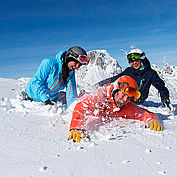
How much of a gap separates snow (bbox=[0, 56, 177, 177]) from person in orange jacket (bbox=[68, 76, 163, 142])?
139 mm

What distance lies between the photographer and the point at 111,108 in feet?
9.65

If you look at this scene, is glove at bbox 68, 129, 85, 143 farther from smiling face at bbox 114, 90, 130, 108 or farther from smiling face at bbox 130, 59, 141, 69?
smiling face at bbox 130, 59, 141, 69

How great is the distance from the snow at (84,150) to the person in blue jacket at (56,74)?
2.81 ft

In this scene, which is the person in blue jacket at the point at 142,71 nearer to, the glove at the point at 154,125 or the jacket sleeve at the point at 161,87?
the jacket sleeve at the point at 161,87

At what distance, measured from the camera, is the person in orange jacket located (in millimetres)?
2373

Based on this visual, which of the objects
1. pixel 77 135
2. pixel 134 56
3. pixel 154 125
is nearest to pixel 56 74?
pixel 134 56

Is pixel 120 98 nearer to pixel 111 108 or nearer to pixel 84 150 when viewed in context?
pixel 111 108

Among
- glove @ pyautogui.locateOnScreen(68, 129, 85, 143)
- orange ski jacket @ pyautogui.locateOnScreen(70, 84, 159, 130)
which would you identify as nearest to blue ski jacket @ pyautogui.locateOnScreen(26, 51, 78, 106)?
orange ski jacket @ pyautogui.locateOnScreen(70, 84, 159, 130)

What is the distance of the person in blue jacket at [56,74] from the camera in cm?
362

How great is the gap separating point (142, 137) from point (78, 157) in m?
0.96

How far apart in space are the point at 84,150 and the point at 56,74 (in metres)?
2.32

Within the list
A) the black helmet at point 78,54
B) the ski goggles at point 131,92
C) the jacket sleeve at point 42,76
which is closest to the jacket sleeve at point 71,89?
A: the jacket sleeve at point 42,76

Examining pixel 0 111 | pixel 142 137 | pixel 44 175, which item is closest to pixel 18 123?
pixel 0 111

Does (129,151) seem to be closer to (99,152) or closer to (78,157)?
(99,152)
